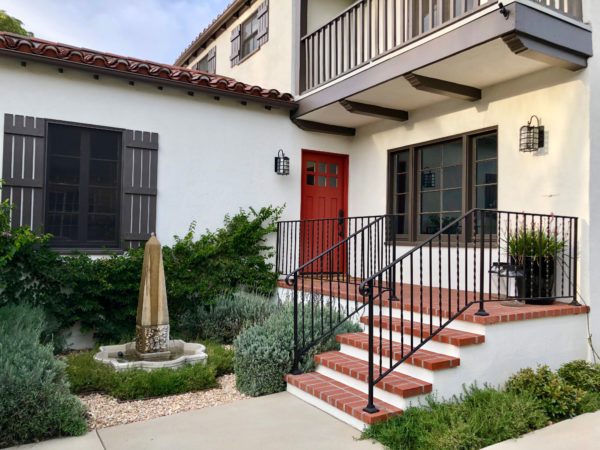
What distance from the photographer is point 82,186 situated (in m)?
6.19

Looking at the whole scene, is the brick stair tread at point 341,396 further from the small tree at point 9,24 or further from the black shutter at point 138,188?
the small tree at point 9,24

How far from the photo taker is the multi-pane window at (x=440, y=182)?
6.21 metres

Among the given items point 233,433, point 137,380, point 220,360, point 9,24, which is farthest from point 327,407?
point 9,24

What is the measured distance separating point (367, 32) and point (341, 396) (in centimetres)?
540

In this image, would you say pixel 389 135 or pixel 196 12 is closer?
pixel 389 135

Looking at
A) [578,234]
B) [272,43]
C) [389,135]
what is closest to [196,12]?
[272,43]

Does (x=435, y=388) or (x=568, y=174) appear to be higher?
(x=568, y=174)

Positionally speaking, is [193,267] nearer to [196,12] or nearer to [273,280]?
[273,280]

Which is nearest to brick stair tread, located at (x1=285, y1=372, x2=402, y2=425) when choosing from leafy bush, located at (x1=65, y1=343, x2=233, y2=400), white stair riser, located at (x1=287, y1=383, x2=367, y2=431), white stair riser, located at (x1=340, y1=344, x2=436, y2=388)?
white stair riser, located at (x1=287, y1=383, x2=367, y2=431)

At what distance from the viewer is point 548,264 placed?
4.94 meters

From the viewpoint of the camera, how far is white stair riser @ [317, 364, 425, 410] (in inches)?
148

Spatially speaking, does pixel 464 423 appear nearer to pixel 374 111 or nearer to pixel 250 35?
pixel 374 111

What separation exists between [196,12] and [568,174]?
46.9 ft

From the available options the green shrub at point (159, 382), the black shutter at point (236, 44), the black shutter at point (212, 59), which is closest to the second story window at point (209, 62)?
the black shutter at point (212, 59)
